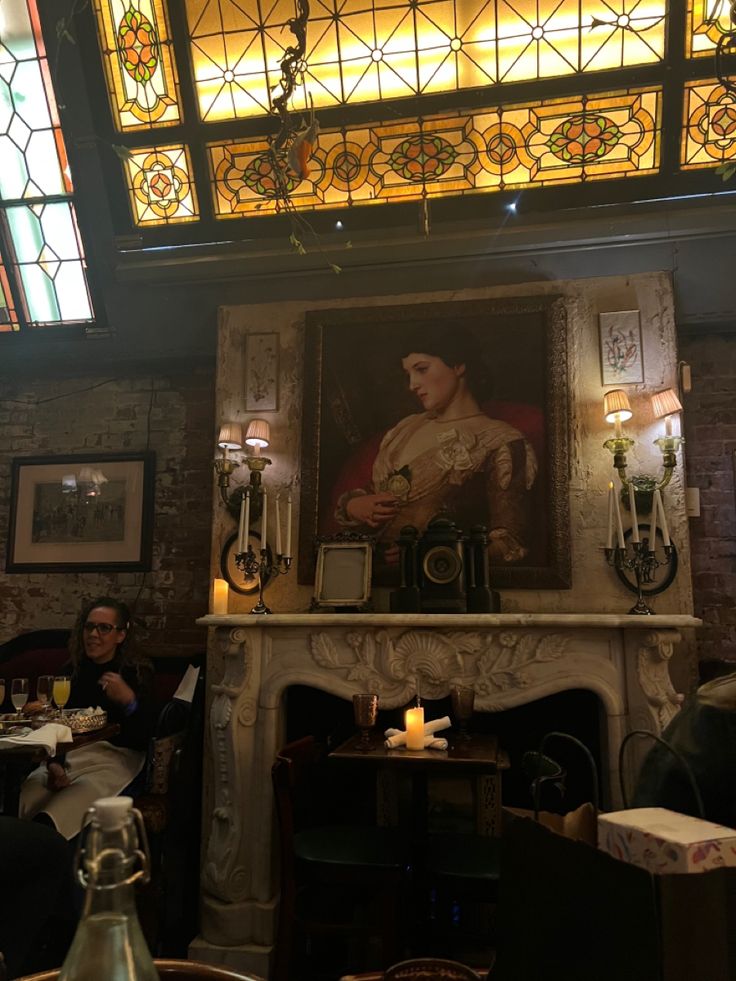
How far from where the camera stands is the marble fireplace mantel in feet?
9.75

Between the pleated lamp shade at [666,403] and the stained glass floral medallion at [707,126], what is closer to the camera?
the pleated lamp shade at [666,403]

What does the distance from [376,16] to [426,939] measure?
13.4 feet

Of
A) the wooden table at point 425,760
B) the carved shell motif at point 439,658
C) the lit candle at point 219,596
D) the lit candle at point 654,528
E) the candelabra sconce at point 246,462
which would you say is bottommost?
the wooden table at point 425,760

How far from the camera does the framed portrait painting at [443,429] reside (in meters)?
3.53

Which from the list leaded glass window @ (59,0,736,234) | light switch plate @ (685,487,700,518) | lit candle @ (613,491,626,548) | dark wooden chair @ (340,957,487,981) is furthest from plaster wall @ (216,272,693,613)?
dark wooden chair @ (340,957,487,981)

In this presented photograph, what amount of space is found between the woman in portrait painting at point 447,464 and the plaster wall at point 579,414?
0.78ft

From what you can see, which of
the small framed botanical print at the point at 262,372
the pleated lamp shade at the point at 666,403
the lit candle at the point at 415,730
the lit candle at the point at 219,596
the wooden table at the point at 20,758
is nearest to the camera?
the wooden table at the point at 20,758

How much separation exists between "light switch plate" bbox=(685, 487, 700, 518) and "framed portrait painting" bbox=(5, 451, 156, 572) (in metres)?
3.06

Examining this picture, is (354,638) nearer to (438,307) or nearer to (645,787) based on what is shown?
(438,307)

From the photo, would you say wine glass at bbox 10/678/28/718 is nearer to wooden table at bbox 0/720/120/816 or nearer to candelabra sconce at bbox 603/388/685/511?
wooden table at bbox 0/720/120/816

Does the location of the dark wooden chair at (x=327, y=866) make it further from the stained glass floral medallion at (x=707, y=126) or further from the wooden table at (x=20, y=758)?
the stained glass floral medallion at (x=707, y=126)

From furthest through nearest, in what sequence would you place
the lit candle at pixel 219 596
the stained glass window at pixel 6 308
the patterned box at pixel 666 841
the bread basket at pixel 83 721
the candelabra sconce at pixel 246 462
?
1. the stained glass window at pixel 6 308
2. the candelabra sconce at pixel 246 462
3. the lit candle at pixel 219 596
4. the bread basket at pixel 83 721
5. the patterned box at pixel 666 841

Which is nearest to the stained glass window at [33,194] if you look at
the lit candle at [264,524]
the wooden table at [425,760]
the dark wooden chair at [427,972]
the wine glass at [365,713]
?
the lit candle at [264,524]

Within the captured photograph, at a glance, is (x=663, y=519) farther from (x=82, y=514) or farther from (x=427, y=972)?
(x=82, y=514)
